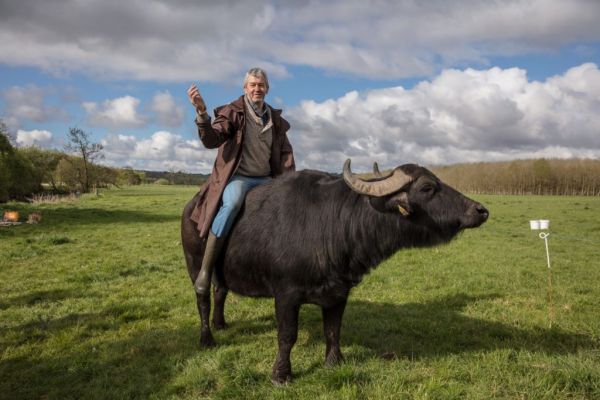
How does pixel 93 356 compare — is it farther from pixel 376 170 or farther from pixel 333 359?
pixel 376 170

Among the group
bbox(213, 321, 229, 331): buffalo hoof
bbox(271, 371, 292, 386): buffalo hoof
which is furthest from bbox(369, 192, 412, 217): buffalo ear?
bbox(213, 321, 229, 331): buffalo hoof

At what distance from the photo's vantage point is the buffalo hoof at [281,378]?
4219mm

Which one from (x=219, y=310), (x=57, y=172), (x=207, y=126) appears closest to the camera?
(x=207, y=126)

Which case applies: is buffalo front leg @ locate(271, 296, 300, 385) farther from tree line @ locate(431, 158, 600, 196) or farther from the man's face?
tree line @ locate(431, 158, 600, 196)

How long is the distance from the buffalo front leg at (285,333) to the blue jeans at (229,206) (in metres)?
0.99

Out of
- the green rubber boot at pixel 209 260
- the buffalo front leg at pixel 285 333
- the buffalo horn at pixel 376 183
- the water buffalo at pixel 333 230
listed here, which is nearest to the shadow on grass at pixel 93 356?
the green rubber boot at pixel 209 260

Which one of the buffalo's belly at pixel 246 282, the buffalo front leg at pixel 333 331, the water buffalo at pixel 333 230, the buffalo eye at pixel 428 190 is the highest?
the buffalo eye at pixel 428 190

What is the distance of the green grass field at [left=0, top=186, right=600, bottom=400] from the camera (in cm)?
414

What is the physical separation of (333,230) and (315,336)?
84.0 inches

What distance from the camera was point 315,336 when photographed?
5.65m

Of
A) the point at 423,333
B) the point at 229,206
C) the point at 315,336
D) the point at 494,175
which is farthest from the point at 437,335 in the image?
the point at 494,175

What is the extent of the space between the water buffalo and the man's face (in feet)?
3.61

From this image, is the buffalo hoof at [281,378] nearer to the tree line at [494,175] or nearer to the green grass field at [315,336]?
the green grass field at [315,336]

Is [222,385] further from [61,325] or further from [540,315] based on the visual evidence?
[540,315]
